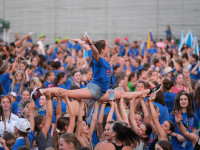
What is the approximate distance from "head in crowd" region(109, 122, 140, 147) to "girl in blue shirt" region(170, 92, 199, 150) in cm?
168

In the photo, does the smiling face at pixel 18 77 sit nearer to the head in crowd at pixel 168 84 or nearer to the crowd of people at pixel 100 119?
the crowd of people at pixel 100 119

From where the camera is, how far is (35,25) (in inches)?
1116

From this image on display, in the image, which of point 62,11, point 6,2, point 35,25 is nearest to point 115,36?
point 62,11

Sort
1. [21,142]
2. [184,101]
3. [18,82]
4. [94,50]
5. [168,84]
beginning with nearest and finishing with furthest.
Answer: [21,142] < [94,50] < [184,101] < [168,84] < [18,82]

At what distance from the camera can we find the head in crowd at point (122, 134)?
4.55m

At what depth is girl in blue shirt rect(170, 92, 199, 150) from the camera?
6035mm

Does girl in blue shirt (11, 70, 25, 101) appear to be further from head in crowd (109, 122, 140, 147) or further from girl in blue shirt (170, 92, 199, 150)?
head in crowd (109, 122, 140, 147)

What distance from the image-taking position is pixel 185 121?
648 cm

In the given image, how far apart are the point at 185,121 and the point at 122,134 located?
229cm

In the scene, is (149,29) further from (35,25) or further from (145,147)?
(145,147)

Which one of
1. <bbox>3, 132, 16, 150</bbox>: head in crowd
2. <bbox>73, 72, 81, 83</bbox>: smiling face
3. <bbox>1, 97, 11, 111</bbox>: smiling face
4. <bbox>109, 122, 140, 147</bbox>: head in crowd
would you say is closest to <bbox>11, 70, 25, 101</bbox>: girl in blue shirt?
<bbox>73, 72, 81, 83</bbox>: smiling face

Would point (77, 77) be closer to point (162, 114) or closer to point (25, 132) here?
point (162, 114)

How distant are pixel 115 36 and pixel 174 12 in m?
4.63

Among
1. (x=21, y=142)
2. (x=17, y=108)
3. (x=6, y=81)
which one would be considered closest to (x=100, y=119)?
(x=21, y=142)
